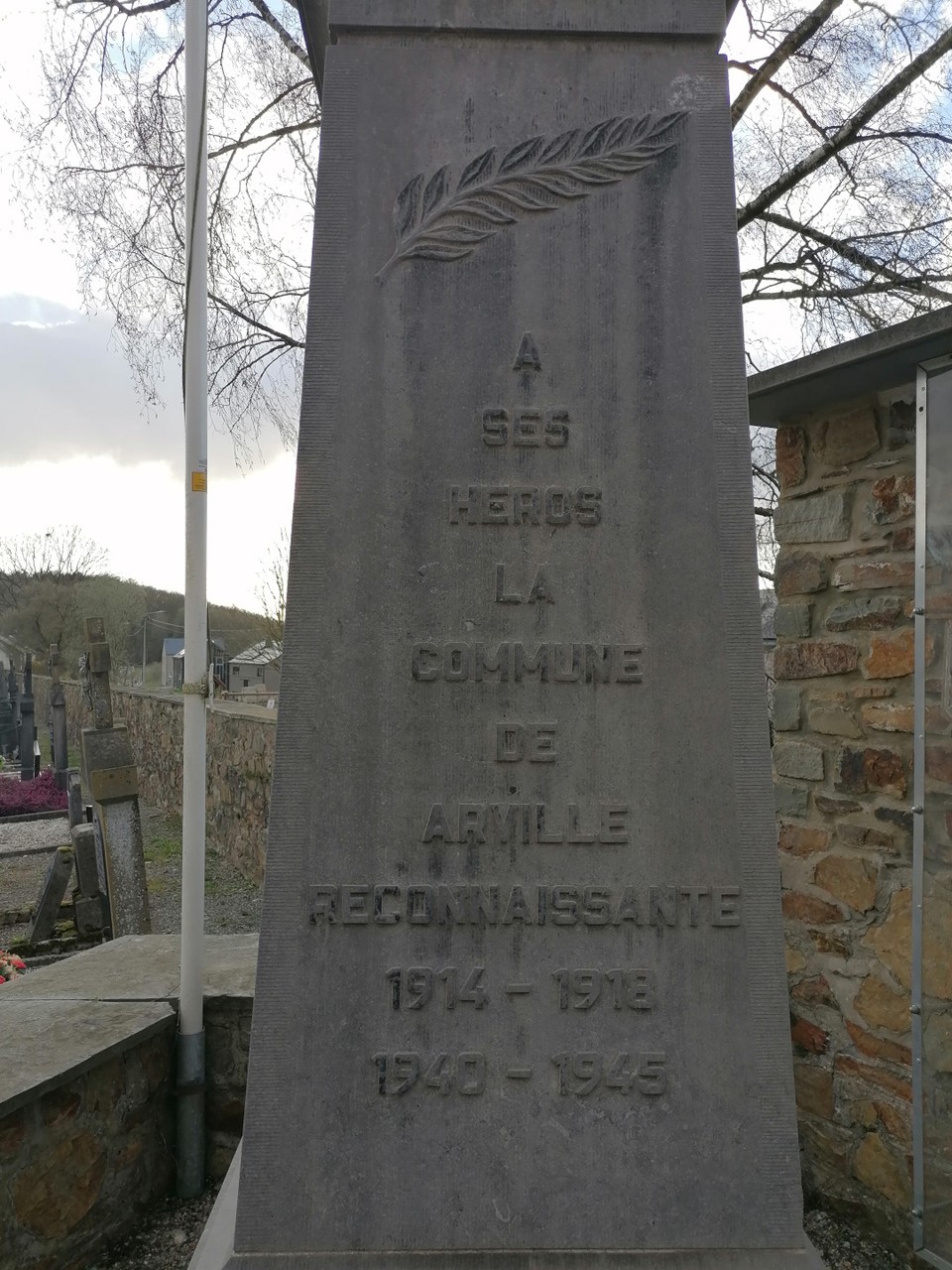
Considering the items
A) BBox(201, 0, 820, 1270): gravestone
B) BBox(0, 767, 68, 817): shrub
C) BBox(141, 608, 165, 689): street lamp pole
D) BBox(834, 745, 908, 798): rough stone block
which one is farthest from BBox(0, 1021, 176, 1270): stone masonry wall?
BBox(141, 608, 165, 689): street lamp pole

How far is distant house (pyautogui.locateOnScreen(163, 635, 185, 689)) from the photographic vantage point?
1522 inches

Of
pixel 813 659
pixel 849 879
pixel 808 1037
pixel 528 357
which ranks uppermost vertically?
pixel 528 357

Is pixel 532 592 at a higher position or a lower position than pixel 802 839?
higher

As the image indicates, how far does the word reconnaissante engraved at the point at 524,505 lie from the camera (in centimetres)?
189

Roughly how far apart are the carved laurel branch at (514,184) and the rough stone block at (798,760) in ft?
8.32

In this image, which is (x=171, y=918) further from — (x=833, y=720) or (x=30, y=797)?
(x=833, y=720)

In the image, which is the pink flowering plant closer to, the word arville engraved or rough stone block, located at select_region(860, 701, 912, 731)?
the word arville engraved

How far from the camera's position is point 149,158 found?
7.48 meters

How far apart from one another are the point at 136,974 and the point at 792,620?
2.88m

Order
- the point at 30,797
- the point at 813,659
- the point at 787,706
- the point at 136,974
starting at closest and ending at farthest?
the point at 136,974
the point at 813,659
the point at 787,706
the point at 30,797

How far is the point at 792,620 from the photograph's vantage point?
3.87 meters

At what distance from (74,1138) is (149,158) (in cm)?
734

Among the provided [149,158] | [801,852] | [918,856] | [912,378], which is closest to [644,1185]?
[918,856]

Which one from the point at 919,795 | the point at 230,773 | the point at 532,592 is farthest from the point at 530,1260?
the point at 230,773
